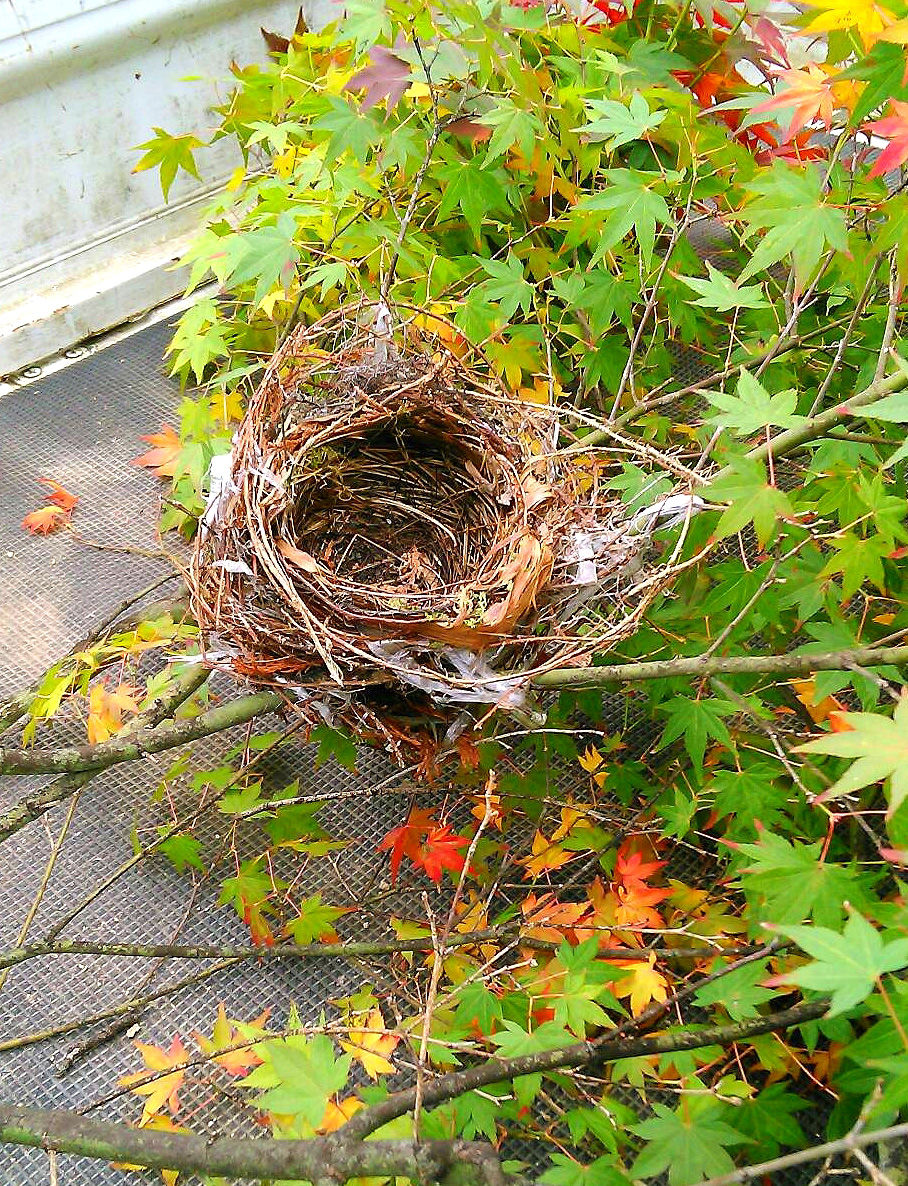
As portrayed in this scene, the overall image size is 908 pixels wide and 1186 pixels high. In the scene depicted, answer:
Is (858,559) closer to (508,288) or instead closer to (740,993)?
(740,993)

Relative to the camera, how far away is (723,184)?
4.23 ft

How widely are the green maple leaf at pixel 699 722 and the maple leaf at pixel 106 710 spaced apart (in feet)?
2.31

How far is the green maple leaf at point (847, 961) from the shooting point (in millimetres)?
555

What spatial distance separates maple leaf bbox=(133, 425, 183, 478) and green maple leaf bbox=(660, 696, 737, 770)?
0.97m

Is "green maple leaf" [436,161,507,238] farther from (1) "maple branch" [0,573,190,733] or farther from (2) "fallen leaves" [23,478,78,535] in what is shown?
(2) "fallen leaves" [23,478,78,535]

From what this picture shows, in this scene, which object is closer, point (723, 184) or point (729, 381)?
point (723, 184)

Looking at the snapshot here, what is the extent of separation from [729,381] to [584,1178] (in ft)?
3.93

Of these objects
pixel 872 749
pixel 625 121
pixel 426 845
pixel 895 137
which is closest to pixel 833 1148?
pixel 872 749

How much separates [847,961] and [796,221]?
2.13 feet

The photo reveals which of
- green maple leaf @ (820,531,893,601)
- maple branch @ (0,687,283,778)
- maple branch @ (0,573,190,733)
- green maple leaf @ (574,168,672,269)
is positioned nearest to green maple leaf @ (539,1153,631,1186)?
maple branch @ (0,687,283,778)

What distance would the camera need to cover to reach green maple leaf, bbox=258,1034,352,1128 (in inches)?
26.7

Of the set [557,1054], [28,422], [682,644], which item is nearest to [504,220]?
[682,644]

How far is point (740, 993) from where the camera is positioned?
859mm

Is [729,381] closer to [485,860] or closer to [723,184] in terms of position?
[723,184]
